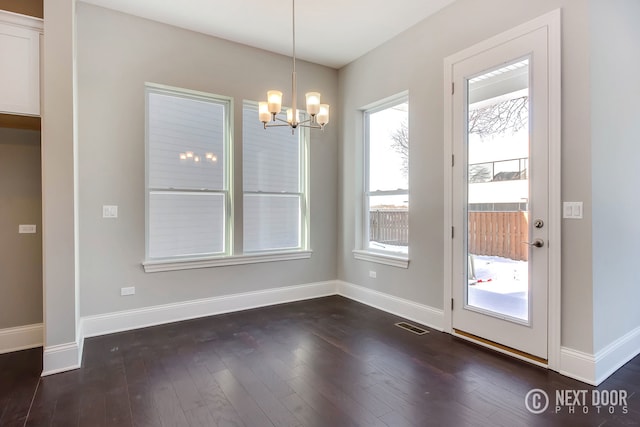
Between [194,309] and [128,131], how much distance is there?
6.84 ft

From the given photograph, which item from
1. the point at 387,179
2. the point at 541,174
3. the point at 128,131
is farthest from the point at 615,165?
the point at 128,131

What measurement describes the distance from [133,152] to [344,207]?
2.73m

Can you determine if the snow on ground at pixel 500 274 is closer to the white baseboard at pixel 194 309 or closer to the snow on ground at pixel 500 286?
the snow on ground at pixel 500 286

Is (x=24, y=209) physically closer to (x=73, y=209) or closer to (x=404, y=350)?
(x=73, y=209)

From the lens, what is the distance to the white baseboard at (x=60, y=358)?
253 cm

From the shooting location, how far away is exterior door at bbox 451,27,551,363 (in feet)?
8.62

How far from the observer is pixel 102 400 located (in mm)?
2199

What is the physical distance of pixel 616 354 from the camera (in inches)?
101

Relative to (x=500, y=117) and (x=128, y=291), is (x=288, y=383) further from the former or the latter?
(x=500, y=117)

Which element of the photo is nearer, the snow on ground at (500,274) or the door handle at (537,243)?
the door handle at (537,243)

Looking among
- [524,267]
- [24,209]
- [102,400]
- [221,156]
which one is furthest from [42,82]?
[524,267]

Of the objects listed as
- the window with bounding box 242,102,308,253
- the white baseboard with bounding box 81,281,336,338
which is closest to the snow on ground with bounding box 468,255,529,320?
the white baseboard with bounding box 81,281,336,338

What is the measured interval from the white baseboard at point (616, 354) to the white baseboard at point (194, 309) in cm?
309

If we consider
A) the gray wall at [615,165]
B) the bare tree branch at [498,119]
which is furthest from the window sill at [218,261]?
the gray wall at [615,165]
